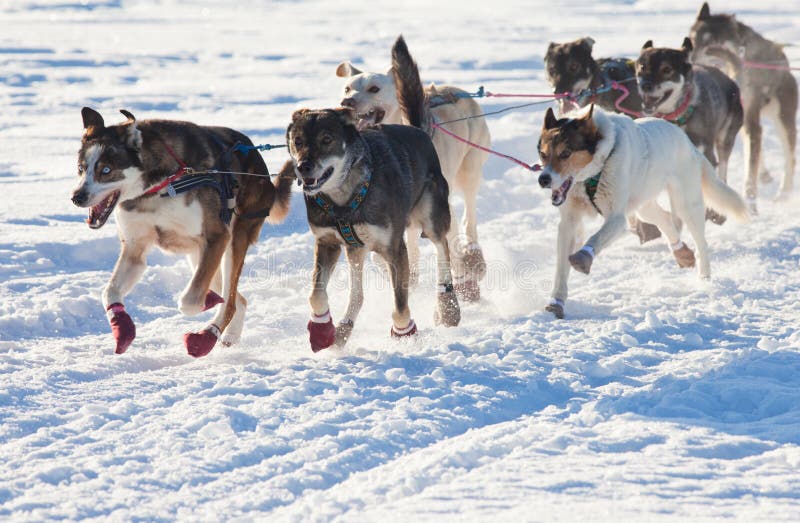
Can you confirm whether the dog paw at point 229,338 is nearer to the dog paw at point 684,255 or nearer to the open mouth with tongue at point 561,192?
the open mouth with tongue at point 561,192

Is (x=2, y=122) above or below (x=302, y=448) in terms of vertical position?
above

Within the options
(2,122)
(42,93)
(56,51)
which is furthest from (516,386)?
(56,51)

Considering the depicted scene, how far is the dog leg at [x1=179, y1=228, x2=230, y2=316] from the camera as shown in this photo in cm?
451

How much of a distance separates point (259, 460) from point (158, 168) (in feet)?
5.38

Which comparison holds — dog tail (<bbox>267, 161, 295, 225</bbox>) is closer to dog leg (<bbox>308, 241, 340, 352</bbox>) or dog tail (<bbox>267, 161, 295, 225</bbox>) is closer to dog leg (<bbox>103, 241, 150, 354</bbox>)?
dog leg (<bbox>308, 241, 340, 352</bbox>)

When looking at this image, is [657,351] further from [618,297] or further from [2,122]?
[2,122]

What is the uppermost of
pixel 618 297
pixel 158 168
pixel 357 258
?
pixel 158 168

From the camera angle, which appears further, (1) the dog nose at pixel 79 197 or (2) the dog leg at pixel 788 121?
(2) the dog leg at pixel 788 121

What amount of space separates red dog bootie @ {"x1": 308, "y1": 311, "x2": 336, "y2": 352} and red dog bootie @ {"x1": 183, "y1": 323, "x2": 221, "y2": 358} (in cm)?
45

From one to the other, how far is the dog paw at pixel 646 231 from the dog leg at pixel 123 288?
3.75m

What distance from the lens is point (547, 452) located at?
3383mm

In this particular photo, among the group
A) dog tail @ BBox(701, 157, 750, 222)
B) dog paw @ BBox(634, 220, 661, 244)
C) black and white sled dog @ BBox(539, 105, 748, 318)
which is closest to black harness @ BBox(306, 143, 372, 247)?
black and white sled dog @ BBox(539, 105, 748, 318)

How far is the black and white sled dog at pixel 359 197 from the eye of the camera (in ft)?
14.1

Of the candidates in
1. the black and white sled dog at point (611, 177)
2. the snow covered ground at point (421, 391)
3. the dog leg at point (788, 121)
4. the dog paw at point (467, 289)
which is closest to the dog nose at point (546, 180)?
the black and white sled dog at point (611, 177)
